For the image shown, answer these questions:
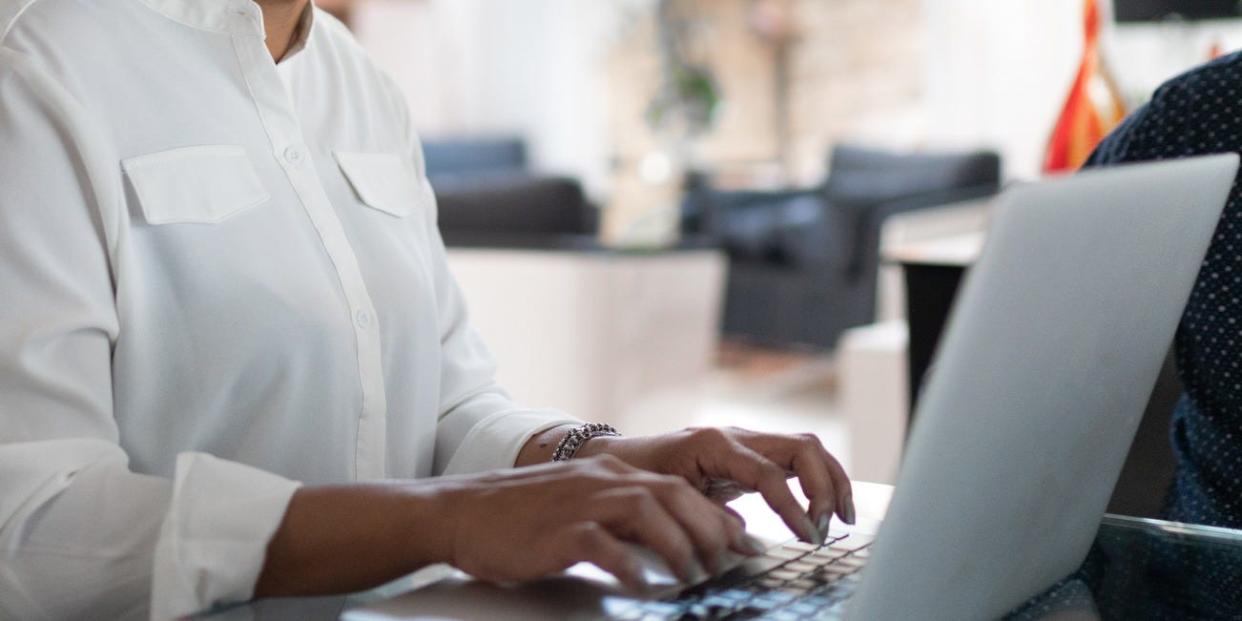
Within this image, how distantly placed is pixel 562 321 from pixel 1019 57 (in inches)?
152

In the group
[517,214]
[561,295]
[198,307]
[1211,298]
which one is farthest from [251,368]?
[517,214]

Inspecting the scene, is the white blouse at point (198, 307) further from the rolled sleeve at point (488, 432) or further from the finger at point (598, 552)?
Result: the finger at point (598, 552)

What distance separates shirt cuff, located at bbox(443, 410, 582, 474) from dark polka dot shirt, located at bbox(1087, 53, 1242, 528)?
0.53 meters

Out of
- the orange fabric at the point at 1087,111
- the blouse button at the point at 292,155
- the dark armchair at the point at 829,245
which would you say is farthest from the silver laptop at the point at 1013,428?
the dark armchair at the point at 829,245

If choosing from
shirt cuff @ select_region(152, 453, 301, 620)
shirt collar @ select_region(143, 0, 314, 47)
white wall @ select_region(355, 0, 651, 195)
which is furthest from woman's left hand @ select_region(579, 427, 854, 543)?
white wall @ select_region(355, 0, 651, 195)

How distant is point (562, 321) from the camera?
381 centimetres

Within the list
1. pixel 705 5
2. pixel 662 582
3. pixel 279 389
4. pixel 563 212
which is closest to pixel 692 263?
pixel 563 212

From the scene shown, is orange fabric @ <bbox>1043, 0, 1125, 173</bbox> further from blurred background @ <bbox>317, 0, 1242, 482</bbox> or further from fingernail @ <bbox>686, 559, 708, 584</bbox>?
fingernail @ <bbox>686, 559, 708, 584</bbox>

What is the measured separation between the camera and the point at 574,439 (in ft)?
3.25

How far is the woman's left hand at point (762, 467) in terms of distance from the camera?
0.80 m

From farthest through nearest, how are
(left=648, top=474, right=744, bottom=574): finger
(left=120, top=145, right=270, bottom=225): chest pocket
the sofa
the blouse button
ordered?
the sofa, the blouse button, (left=120, top=145, right=270, bottom=225): chest pocket, (left=648, top=474, right=744, bottom=574): finger

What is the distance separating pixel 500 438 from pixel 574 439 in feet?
0.26

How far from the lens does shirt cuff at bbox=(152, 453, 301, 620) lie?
69cm

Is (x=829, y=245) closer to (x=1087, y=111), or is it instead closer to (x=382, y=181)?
(x=1087, y=111)
